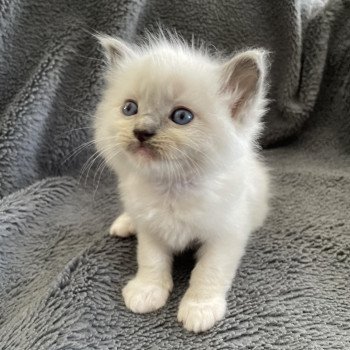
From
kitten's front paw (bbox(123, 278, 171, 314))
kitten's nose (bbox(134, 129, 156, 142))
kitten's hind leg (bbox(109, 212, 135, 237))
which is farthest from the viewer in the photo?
kitten's hind leg (bbox(109, 212, 135, 237))

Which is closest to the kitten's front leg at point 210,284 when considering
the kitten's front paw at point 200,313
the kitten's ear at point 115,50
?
the kitten's front paw at point 200,313

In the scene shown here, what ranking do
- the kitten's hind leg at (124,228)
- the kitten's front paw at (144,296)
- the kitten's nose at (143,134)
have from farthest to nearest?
the kitten's hind leg at (124,228) < the kitten's front paw at (144,296) < the kitten's nose at (143,134)

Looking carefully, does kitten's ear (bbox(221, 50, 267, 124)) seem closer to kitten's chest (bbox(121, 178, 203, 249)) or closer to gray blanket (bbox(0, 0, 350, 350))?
kitten's chest (bbox(121, 178, 203, 249))

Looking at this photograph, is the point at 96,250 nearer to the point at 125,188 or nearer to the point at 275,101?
the point at 125,188

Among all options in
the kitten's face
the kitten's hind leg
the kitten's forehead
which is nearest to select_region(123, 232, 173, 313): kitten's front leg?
the kitten's hind leg

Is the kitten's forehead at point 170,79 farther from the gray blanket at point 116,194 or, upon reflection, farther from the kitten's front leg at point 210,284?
the gray blanket at point 116,194

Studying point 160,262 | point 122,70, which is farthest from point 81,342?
point 122,70

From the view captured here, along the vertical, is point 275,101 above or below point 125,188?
below

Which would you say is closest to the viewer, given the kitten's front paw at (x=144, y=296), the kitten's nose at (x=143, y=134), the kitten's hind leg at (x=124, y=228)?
the kitten's nose at (x=143, y=134)
